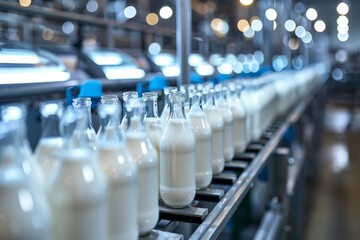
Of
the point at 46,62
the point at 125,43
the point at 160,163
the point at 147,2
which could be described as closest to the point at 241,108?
the point at 160,163

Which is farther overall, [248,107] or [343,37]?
[343,37]

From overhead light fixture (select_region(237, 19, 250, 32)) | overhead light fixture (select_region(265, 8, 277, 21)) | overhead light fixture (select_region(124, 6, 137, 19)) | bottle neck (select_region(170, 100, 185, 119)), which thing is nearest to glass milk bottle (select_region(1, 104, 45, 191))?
bottle neck (select_region(170, 100, 185, 119))

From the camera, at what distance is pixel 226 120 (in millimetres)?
1192

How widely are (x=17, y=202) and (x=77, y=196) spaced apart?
0.24ft

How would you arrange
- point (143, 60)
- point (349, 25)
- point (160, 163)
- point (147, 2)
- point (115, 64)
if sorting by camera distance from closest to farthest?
point (160, 163) → point (115, 64) → point (143, 60) → point (147, 2) → point (349, 25)

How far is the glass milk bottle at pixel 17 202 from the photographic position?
1.34 feet

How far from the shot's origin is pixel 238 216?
2.24 m

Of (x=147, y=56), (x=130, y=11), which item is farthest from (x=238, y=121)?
(x=130, y=11)

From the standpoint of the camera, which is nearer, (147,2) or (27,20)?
(27,20)

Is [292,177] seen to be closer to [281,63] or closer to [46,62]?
[46,62]

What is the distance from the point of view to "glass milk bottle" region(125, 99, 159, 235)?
676mm

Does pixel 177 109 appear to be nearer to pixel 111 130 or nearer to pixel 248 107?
pixel 111 130

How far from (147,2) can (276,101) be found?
3947mm

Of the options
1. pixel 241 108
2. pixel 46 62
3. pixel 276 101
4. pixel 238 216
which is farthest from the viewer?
pixel 276 101
